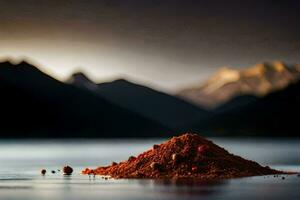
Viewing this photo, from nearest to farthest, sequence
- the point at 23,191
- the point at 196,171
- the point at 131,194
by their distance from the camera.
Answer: the point at 131,194
the point at 23,191
the point at 196,171

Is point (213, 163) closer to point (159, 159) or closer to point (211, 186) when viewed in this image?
point (159, 159)

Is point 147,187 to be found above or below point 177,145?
below

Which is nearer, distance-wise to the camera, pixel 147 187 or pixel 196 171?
pixel 147 187

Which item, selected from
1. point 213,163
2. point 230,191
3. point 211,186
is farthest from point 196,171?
point 230,191

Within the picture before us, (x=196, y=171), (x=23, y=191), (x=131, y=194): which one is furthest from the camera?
(x=196, y=171)

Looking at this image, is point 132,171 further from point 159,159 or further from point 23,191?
point 23,191

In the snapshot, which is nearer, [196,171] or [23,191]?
[23,191]

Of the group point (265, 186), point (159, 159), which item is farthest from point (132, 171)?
point (265, 186)
